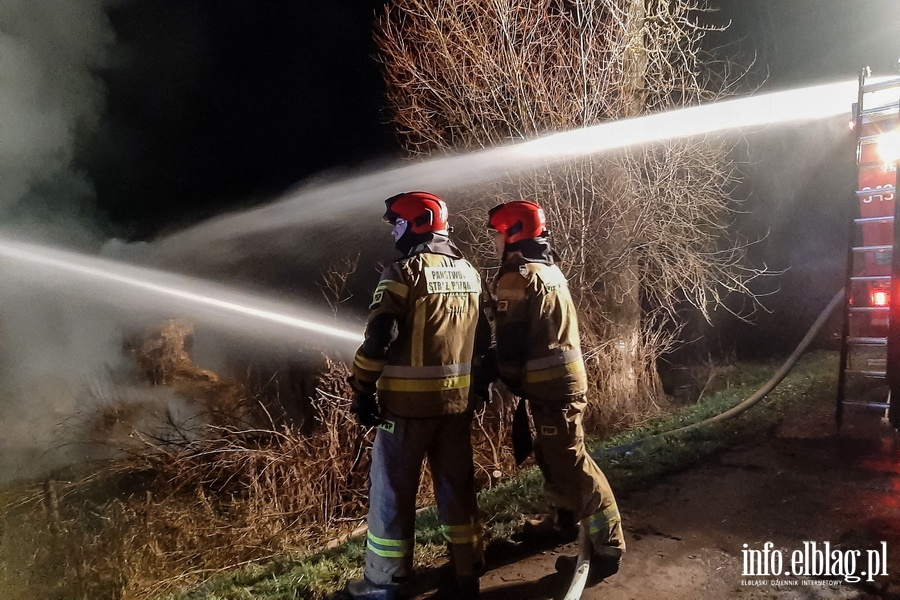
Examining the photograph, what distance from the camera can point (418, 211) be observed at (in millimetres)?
2863

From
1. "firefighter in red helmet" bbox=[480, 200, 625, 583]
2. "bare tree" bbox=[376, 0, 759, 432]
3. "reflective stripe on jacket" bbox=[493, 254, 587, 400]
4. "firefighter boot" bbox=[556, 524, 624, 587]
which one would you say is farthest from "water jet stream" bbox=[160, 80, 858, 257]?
"firefighter boot" bbox=[556, 524, 624, 587]

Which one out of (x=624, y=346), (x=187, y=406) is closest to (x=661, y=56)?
(x=624, y=346)

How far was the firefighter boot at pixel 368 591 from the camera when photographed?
2771 mm

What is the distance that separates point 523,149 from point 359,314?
3.16 m

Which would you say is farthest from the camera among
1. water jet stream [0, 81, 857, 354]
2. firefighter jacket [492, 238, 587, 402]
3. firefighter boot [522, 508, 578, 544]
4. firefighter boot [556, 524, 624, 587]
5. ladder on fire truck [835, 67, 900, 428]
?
water jet stream [0, 81, 857, 354]

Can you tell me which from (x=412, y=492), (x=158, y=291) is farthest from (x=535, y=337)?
(x=158, y=291)

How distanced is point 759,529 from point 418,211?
301 centimetres

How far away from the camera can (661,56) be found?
22.3ft

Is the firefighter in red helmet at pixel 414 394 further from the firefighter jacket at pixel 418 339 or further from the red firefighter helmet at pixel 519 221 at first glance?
the red firefighter helmet at pixel 519 221

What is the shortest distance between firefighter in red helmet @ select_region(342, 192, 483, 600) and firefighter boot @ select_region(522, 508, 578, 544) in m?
0.69

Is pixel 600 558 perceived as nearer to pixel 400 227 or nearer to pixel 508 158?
pixel 400 227

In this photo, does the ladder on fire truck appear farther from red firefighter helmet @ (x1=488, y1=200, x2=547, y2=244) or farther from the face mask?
the face mask

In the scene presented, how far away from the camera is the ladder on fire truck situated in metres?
4.25

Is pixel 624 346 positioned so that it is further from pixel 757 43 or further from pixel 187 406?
pixel 757 43
